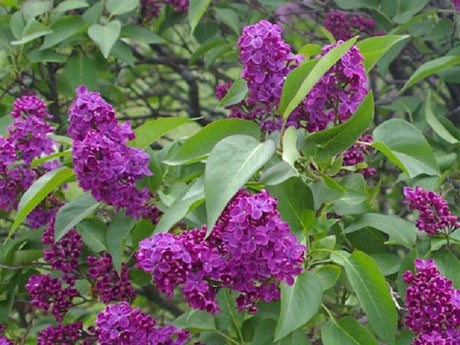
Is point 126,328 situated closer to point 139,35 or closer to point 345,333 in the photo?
point 345,333

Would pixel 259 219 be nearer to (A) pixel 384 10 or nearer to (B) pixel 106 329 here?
(B) pixel 106 329

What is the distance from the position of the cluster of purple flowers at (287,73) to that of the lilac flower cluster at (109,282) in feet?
1.61

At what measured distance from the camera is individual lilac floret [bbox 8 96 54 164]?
2047 mm

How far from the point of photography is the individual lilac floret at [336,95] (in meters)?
1.61

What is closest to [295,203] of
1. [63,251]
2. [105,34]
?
[63,251]

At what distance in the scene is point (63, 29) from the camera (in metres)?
2.54

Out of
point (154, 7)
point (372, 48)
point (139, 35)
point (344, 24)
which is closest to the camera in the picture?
point (372, 48)

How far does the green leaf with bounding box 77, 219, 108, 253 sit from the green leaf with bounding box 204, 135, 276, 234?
21.0 inches

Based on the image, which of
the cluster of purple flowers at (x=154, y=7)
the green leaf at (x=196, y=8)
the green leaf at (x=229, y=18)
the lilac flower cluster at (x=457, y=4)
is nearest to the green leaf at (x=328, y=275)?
the green leaf at (x=196, y=8)

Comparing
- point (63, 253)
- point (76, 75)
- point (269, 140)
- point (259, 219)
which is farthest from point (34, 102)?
point (259, 219)

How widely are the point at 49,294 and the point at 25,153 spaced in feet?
0.99

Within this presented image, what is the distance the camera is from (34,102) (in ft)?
6.86

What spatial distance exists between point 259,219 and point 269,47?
0.36 metres

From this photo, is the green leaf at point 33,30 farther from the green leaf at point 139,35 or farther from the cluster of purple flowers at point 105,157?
the cluster of purple flowers at point 105,157
